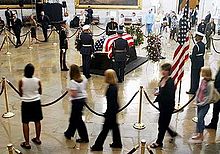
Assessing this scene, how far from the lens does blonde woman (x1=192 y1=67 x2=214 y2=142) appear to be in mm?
6449

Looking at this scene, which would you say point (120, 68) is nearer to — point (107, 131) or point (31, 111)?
point (107, 131)

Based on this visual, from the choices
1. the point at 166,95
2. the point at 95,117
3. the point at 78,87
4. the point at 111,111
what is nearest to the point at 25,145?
the point at 78,87

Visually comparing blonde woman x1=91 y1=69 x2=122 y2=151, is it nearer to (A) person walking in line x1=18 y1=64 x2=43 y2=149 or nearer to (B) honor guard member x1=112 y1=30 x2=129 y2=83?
(A) person walking in line x1=18 y1=64 x2=43 y2=149

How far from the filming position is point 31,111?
6.40m

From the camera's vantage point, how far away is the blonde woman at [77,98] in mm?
6312

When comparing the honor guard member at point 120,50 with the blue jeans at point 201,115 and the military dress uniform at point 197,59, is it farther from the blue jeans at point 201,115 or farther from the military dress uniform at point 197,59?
the blue jeans at point 201,115

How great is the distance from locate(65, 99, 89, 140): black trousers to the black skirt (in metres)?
0.67

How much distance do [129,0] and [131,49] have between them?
11068mm

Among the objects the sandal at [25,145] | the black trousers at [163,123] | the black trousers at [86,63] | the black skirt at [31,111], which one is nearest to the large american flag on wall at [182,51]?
the black trousers at [163,123]

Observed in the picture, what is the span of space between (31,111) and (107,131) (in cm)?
151

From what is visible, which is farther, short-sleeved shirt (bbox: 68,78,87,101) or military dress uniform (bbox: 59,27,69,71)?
military dress uniform (bbox: 59,27,69,71)

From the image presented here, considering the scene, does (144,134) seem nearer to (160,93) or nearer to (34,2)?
(160,93)

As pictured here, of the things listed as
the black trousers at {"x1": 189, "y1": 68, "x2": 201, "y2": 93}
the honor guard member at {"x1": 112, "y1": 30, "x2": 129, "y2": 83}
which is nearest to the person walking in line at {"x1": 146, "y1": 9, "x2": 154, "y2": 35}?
the honor guard member at {"x1": 112, "y1": 30, "x2": 129, "y2": 83}

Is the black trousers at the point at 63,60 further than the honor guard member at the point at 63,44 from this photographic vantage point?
Yes
